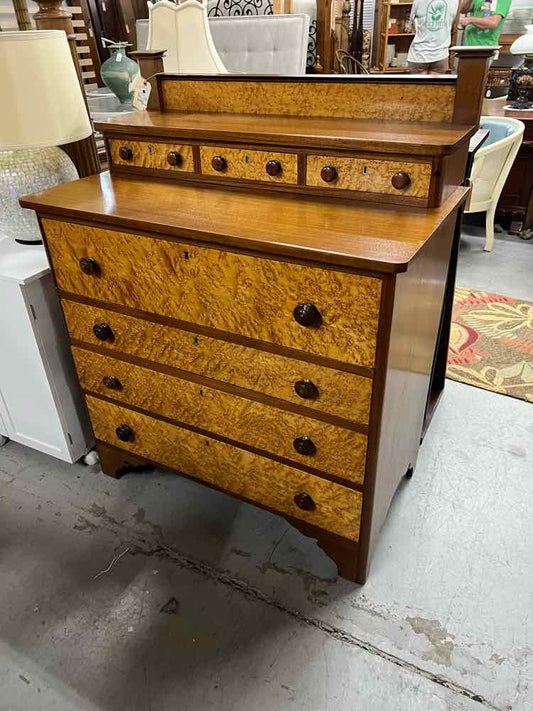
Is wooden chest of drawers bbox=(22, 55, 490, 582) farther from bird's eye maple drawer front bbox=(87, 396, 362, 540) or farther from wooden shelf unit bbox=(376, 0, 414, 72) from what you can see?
wooden shelf unit bbox=(376, 0, 414, 72)

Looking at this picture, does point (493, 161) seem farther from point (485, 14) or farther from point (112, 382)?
point (112, 382)

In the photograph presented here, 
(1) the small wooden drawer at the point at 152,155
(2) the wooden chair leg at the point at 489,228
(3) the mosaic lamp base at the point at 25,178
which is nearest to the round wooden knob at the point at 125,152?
(1) the small wooden drawer at the point at 152,155

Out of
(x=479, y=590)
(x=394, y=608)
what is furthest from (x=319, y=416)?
(x=479, y=590)

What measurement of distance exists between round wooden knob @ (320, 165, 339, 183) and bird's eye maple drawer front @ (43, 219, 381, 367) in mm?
323

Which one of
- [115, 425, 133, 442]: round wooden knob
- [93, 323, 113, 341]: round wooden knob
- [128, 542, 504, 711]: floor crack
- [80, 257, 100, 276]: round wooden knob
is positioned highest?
[80, 257, 100, 276]: round wooden knob

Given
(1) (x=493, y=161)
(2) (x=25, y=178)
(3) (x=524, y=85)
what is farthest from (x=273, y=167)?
(3) (x=524, y=85)

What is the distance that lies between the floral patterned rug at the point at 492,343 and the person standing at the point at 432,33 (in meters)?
2.61

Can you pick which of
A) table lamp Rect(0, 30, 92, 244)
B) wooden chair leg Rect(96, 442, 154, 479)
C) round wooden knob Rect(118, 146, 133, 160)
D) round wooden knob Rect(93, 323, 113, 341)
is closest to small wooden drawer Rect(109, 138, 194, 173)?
round wooden knob Rect(118, 146, 133, 160)

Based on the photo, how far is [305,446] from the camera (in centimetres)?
134

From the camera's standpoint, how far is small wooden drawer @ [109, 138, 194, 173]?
4.90ft

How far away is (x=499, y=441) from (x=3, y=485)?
184 cm

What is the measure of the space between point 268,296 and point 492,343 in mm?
1827

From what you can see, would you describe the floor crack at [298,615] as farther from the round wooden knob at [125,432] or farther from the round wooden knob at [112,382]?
the round wooden knob at [112,382]

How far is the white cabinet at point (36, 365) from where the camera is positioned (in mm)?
1625
